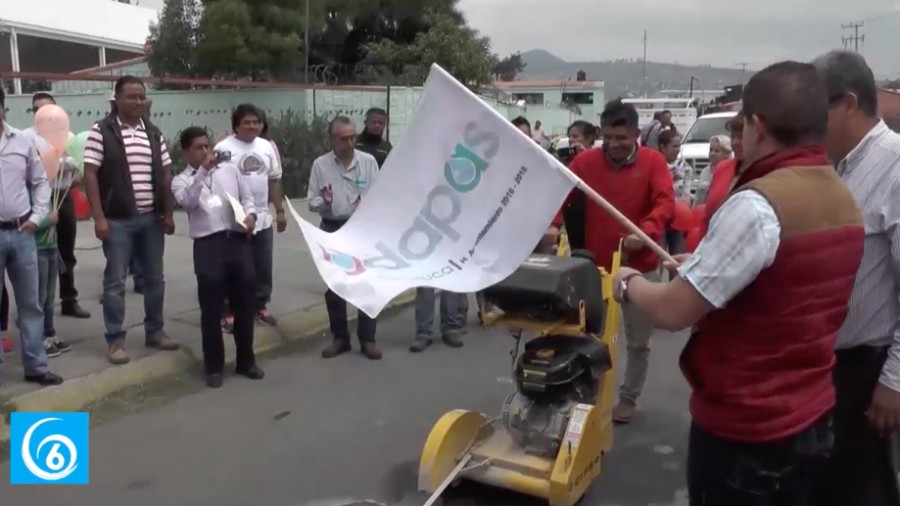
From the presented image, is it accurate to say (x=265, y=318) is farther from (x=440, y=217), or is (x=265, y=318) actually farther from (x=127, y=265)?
(x=440, y=217)

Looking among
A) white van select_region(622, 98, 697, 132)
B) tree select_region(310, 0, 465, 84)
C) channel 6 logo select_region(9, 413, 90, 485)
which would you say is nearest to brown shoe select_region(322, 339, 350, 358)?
channel 6 logo select_region(9, 413, 90, 485)

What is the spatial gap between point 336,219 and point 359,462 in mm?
2528

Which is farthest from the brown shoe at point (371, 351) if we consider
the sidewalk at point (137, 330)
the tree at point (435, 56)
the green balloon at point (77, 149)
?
the tree at point (435, 56)

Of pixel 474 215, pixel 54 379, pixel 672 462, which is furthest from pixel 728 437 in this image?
pixel 54 379

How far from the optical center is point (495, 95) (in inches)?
988

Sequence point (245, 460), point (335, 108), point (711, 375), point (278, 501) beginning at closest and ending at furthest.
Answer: point (711, 375) < point (278, 501) < point (245, 460) < point (335, 108)

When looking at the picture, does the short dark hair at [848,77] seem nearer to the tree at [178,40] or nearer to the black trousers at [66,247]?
the black trousers at [66,247]

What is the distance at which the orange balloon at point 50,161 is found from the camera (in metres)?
6.21

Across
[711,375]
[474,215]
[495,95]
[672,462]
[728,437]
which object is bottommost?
[672,462]

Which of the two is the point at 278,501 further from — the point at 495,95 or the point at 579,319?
the point at 495,95

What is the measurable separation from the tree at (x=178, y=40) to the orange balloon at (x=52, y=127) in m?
14.6

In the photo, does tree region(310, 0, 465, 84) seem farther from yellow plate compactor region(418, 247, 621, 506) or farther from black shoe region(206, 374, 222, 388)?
yellow plate compactor region(418, 247, 621, 506)

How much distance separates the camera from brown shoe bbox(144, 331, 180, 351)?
6.43 m

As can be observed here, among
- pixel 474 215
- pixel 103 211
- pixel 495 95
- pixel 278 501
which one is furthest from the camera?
pixel 495 95
